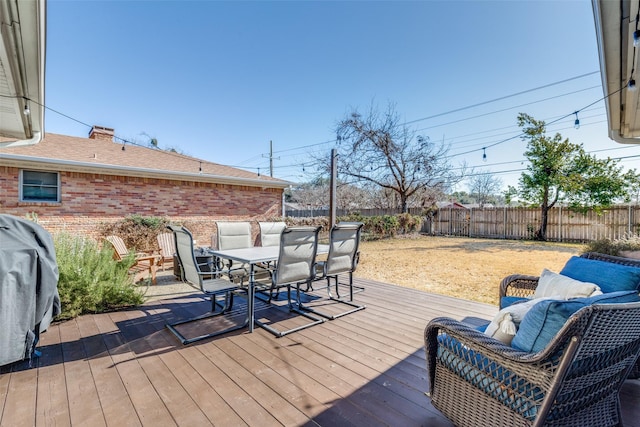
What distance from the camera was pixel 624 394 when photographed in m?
2.10

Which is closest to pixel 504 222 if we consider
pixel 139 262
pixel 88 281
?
pixel 139 262

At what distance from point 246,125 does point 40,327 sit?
1388 centimetres

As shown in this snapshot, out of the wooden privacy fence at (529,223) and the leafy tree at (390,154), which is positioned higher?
the leafy tree at (390,154)

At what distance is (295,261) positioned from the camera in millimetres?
3348

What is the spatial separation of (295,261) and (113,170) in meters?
7.22

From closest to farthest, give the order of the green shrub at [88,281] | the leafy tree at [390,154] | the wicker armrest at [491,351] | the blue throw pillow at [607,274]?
the wicker armrest at [491,351] < the blue throw pillow at [607,274] < the green shrub at [88,281] < the leafy tree at [390,154]

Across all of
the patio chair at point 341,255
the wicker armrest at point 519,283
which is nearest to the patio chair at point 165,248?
the patio chair at point 341,255

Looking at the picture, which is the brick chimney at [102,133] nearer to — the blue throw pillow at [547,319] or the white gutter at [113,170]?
the white gutter at [113,170]

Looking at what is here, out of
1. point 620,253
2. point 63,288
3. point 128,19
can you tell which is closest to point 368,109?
point 128,19

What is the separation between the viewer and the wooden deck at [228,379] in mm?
1849

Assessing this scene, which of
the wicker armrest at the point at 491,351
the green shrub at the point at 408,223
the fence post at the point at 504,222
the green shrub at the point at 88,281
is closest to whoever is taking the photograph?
the wicker armrest at the point at 491,351

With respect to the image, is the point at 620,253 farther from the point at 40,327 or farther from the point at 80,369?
the point at 40,327

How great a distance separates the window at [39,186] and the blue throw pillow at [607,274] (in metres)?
10.2

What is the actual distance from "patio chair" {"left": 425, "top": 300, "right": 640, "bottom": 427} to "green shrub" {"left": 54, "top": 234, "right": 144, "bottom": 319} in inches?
162
